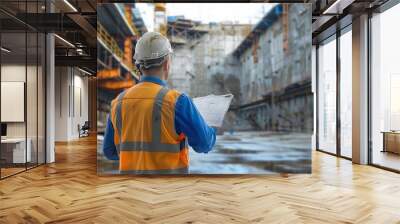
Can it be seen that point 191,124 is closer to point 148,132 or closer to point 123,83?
point 148,132

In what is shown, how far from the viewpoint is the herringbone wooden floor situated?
3955 mm

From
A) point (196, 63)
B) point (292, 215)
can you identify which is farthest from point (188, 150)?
point (292, 215)

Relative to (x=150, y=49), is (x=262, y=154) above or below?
below

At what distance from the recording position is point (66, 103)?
601 inches

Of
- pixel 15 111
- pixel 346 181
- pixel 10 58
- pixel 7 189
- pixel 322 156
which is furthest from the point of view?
pixel 322 156

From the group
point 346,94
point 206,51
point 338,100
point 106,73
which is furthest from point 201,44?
point 338,100

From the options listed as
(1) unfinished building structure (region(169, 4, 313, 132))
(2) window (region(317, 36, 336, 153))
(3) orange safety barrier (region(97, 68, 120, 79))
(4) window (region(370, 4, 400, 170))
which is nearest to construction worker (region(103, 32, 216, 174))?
(1) unfinished building structure (region(169, 4, 313, 132))

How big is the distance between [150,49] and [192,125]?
18.1 inches

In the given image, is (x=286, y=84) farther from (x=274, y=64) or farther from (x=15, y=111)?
(x=15, y=111)

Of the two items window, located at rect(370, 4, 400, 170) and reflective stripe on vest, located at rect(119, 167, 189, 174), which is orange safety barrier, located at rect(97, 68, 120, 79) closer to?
reflective stripe on vest, located at rect(119, 167, 189, 174)

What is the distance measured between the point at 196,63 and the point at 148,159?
1142 mm

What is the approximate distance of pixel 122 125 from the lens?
2.11 metres

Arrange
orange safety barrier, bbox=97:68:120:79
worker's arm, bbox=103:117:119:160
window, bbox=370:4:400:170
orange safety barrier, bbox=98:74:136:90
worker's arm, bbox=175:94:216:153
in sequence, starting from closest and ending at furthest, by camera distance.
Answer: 1. worker's arm, bbox=175:94:216:153
2. worker's arm, bbox=103:117:119:160
3. orange safety barrier, bbox=98:74:136:90
4. orange safety barrier, bbox=97:68:120:79
5. window, bbox=370:4:400:170

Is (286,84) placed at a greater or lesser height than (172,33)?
lesser
